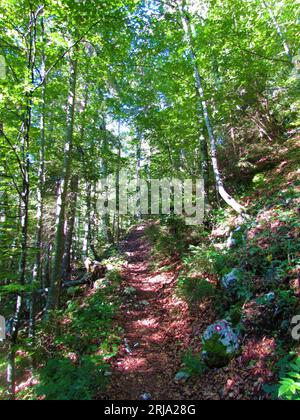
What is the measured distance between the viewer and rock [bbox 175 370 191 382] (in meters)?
4.49

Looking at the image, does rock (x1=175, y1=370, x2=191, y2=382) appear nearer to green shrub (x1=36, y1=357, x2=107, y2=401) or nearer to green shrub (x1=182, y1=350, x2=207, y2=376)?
green shrub (x1=182, y1=350, x2=207, y2=376)

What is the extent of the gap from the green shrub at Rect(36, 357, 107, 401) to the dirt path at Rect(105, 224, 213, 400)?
0.38 metres

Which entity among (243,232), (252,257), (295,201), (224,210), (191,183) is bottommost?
(252,257)

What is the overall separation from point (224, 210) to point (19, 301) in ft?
23.7

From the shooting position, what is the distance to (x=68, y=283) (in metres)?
10.5

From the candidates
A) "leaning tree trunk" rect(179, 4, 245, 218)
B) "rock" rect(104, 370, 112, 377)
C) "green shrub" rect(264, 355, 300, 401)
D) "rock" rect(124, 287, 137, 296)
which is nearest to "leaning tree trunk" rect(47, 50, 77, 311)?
"rock" rect(124, 287, 137, 296)

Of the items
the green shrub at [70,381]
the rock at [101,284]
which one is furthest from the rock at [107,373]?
the rock at [101,284]

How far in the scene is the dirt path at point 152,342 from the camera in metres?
4.48

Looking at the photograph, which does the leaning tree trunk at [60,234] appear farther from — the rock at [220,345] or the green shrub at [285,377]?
the green shrub at [285,377]

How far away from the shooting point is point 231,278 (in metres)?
5.52

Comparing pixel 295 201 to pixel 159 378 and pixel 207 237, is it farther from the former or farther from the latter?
pixel 159 378
